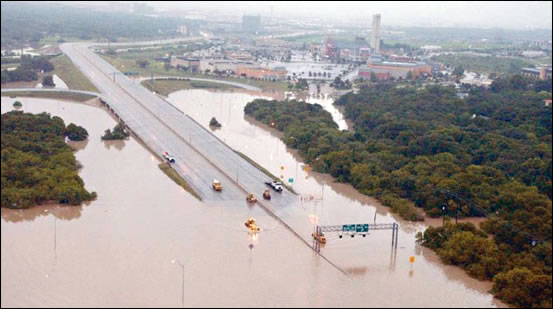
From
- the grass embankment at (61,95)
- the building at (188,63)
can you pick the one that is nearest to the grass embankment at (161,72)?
the building at (188,63)

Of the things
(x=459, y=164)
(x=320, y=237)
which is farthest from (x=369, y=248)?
(x=459, y=164)

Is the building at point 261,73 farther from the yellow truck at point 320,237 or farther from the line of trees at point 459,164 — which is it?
the yellow truck at point 320,237

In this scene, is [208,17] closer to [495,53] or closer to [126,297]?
[495,53]

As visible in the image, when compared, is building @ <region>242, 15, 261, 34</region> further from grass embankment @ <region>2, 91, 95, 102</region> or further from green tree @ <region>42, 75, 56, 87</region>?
green tree @ <region>42, 75, 56, 87</region>

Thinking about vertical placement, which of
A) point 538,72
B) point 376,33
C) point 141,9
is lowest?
point 538,72

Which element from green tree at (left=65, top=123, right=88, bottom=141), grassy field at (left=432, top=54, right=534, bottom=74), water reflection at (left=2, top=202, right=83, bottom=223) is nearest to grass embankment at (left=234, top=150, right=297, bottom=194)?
green tree at (left=65, top=123, right=88, bottom=141)

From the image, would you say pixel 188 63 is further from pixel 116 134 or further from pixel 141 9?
pixel 141 9

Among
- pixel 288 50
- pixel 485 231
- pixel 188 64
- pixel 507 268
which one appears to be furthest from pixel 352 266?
pixel 288 50
